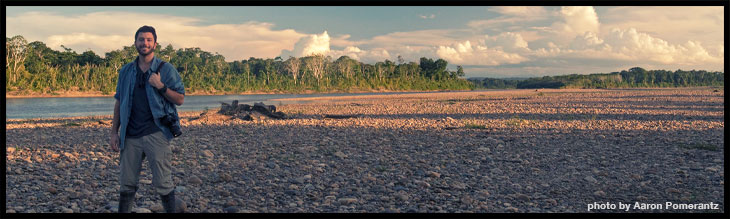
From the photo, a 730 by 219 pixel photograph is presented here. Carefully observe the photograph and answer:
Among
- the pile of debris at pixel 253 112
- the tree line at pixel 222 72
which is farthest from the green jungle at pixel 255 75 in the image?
the pile of debris at pixel 253 112

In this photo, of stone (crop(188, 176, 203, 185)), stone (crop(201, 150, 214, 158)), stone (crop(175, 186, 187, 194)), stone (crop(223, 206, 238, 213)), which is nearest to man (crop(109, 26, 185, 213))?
stone (crop(223, 206, 238, 213))

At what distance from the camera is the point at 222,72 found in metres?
105

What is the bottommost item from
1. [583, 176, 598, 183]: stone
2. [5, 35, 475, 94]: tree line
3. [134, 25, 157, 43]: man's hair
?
[583, 176, 598, 183]: stone

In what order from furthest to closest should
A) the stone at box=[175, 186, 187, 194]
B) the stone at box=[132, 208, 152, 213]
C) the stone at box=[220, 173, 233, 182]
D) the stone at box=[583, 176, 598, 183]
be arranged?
1. the stone at box=[220, 173, 233, 182]
2. the stone at box=[583, 176, 598, 183]
3. the stone at box=[175, 186, 187, 194]
4. the stone at box=[132, 208, 152, 213]

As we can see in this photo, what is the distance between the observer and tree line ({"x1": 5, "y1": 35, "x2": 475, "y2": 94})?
7019 cm

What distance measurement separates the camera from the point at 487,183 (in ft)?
22.7

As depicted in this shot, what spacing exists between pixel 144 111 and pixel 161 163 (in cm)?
50

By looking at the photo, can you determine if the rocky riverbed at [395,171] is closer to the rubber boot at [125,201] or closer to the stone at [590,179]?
the stone at [590,179]

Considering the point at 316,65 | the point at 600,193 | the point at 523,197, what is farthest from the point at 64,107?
the point at 316,65

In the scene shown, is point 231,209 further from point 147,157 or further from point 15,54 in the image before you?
point 15,54

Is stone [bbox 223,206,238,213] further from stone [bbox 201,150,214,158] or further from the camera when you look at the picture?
stone [bbox 201,150,214,158]

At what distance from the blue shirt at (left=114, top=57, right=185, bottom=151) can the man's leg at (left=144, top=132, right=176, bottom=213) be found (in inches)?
3.5

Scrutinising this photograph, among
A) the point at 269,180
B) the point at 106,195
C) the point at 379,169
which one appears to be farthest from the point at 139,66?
the point at 379,169
